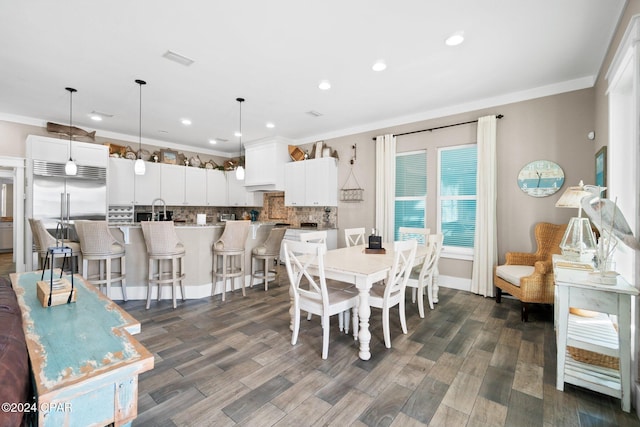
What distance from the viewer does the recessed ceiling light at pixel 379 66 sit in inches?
122

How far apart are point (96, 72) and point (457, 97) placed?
4521mm

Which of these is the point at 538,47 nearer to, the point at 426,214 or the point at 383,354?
the point at 426,214

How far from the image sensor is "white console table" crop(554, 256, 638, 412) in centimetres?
176

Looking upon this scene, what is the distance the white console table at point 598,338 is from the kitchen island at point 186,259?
3.80 metres

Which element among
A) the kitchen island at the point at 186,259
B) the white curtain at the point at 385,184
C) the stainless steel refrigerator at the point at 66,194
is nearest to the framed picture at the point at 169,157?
the stainless steel refrigerator at the point at 66,194

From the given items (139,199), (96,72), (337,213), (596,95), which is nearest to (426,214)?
(337,213)

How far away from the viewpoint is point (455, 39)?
2.64 m

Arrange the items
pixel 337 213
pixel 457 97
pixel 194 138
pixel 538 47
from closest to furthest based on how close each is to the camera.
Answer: pixel 538 47 < pixel 457 97 < pixel 337 213 < pixel 194 138

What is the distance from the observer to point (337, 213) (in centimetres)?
586

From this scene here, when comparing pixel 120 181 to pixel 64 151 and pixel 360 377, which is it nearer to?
pixel 64 151

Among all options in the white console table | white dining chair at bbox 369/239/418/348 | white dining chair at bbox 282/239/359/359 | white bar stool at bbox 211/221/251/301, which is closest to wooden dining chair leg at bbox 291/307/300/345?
white dining chair at bbox 282/239/359/359

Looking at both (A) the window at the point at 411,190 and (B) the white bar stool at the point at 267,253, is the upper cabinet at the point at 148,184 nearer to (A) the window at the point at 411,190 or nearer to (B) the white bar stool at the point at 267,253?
(B) the white bar stool at the point at 267,253

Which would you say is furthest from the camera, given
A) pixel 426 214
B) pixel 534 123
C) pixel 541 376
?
pixel 426 214

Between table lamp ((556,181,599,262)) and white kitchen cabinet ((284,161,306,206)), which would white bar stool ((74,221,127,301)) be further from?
table lamp ((556,181,599,262))
